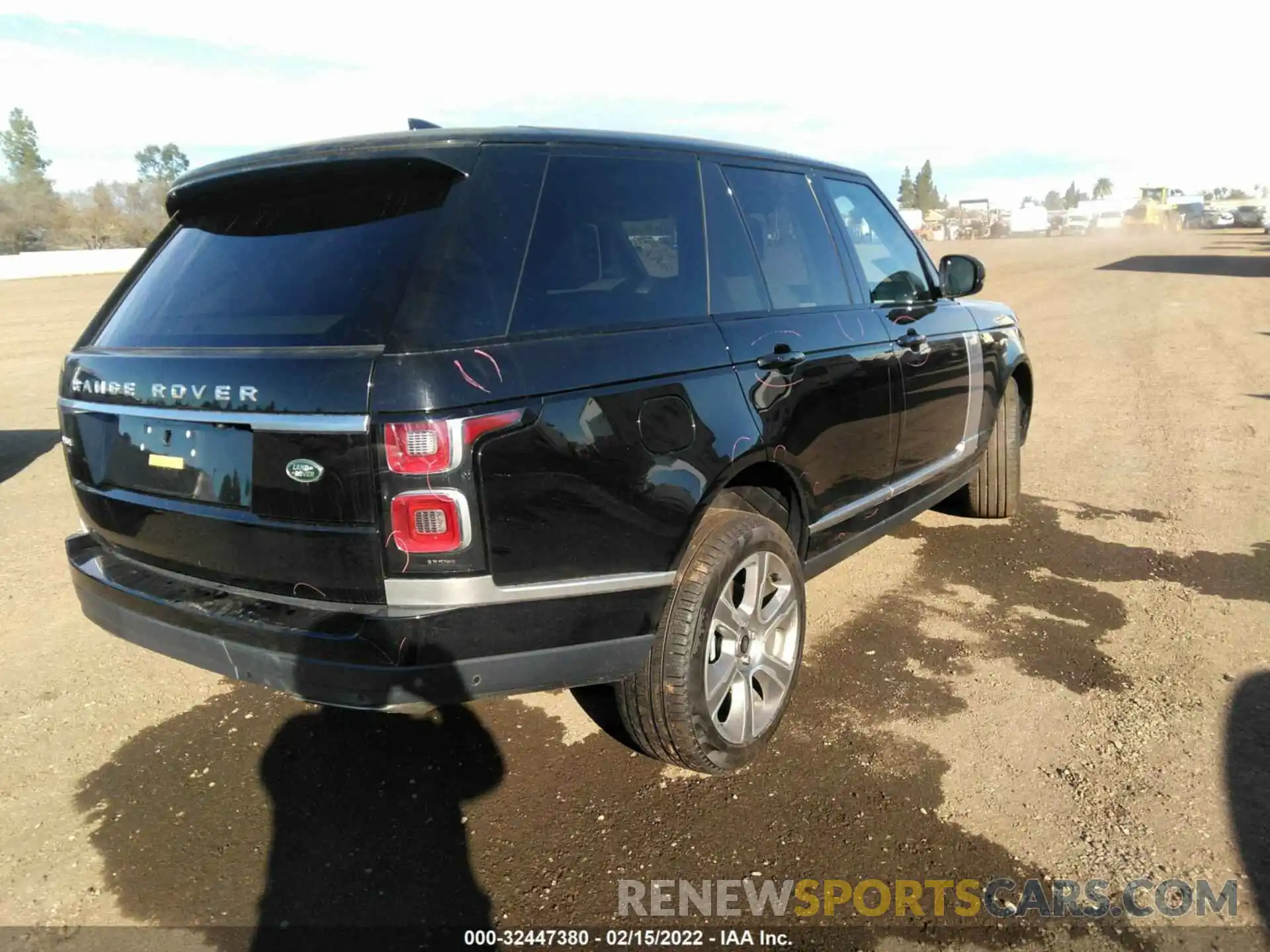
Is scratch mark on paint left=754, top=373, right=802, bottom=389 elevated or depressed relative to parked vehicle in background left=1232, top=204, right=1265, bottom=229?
depressed

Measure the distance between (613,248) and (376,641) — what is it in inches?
51.3

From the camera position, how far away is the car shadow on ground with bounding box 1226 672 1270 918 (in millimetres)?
2432

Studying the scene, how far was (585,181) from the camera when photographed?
2.61 m

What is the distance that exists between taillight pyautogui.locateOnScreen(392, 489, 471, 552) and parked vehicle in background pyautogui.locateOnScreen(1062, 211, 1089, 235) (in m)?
76.1

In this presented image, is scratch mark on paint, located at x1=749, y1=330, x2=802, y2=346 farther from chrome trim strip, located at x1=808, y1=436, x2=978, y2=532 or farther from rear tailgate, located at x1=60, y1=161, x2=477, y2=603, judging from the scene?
rear tailgate, located at x1=60, y1=161, x2=477, y2=603

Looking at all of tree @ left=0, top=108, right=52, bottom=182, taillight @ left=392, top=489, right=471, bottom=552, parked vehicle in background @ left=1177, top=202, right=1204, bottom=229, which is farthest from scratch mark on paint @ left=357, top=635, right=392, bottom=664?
tree @ left=0, top=108, right=52, bottom=182

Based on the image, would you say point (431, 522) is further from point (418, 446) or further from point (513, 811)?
point (513, 811)

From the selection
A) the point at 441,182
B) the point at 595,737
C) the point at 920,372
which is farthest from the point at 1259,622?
the point at 441,182

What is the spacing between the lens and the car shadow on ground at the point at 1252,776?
2.43 meters

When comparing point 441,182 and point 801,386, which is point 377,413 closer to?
point 441,182

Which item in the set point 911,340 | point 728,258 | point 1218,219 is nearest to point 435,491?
point 728,258

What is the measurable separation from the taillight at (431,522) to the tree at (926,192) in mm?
130759

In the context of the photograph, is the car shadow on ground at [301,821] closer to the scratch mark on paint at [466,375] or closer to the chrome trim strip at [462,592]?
the chrome trim strip at [462,592]

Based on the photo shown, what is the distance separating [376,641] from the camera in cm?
216
